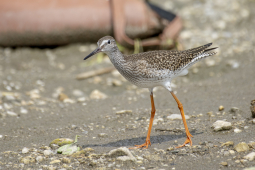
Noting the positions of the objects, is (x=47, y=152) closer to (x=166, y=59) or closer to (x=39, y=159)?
(x=39, y=159)

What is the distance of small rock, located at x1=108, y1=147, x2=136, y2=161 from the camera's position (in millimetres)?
4168

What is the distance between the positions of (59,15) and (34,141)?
4.97 metres

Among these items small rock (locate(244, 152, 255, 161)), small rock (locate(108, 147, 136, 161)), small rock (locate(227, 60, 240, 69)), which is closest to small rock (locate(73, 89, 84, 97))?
small rock (locate(108, 147, 136, 161))

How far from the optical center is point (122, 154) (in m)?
4.25

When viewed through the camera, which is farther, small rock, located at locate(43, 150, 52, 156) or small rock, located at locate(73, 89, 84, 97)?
small rock, located at locate(73, 89, 84, 97)

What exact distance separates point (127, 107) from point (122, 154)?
2.26 m

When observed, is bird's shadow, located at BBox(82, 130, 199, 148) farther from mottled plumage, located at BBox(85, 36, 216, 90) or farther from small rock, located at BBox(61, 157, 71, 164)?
mottled plumage, located at BBox(85, 36, 216, 90)

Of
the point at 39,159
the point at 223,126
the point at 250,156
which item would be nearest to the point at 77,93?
the point at 39,159

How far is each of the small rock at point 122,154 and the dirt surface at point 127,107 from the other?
1.8 inches

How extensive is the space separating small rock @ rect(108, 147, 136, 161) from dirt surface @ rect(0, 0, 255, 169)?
0.15ft

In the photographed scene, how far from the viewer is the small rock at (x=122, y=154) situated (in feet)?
13.7

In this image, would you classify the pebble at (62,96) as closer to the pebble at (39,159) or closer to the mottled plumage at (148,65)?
the mottled plumage at (148,65)

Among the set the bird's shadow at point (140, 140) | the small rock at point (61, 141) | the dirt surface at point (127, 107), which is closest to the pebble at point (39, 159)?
the dirt surface at point (127, 107)

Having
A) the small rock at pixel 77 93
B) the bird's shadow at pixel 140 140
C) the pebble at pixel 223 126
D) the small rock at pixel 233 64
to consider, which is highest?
the small rock at pixel 233 64
